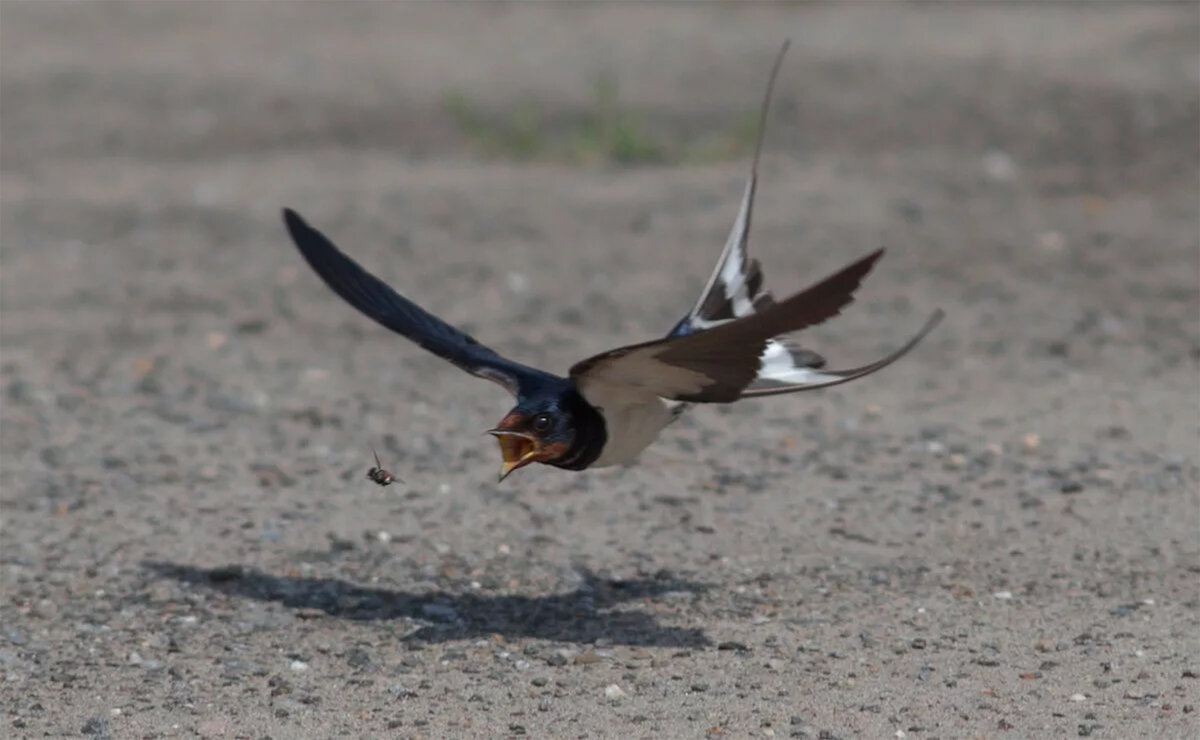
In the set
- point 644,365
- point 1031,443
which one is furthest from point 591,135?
point 644,365

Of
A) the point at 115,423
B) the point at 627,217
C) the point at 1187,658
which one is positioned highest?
the point at 627,217

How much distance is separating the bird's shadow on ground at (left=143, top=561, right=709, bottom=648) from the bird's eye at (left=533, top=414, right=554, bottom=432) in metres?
0.63

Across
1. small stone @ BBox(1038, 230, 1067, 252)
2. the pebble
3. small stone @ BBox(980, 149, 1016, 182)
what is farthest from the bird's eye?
small stone @ BBox(980, 149, 1016, 182)

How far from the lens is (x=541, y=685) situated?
14.6 ft

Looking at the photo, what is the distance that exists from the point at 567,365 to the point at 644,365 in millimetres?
3223

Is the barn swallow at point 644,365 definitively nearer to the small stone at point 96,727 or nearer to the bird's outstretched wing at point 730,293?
the bird's outstretched wing at point 730,293

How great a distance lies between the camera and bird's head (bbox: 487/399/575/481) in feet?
14.6

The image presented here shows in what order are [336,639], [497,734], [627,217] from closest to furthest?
[497,734] < [336,639] < [627,217]

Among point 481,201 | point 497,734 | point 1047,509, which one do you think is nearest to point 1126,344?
point 1047,509

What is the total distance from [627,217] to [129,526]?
4.23m

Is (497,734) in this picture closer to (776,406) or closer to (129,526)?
(129,526)

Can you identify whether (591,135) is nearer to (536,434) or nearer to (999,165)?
(999,165)

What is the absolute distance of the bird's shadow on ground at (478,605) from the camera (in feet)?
15.8

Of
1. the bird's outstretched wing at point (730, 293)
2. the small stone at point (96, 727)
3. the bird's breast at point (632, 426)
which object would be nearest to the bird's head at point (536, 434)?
the bird's breast at point (632, 426)
